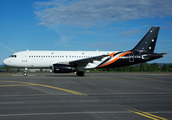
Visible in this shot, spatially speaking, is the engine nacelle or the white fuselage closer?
the engine nacelle

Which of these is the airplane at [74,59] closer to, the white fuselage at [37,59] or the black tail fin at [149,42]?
the white fuselage at [37,59]

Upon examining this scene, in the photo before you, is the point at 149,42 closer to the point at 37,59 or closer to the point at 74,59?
the point at 74,59

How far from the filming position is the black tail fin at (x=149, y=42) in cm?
3136

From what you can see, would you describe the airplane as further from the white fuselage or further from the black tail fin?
the black tail fin

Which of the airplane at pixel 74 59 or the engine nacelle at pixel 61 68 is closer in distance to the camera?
the engine nacelle at pixel 61 68

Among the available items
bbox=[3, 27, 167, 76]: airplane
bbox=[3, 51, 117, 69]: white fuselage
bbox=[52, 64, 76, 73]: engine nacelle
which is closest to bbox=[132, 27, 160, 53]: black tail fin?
bbox=[3, 27, 167, 76]: airplane

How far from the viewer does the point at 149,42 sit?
31.3m

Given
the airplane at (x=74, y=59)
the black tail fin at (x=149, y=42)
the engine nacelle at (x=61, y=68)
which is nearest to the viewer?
the engine nacelle at (x=61, y=68)

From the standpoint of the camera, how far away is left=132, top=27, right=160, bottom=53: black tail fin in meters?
31.4

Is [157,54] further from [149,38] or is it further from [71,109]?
[71,109]

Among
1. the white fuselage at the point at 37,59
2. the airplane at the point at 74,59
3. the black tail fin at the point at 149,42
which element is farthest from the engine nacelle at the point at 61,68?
the black tail fin at the point at 149,42

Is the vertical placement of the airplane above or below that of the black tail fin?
below

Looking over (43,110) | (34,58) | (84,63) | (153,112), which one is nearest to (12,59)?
(34,58)

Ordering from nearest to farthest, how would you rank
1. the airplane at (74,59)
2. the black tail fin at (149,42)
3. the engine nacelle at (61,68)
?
the engine nacelle at (61,68) → the airplane at (74,59) → the black tail fin at (149,42)
